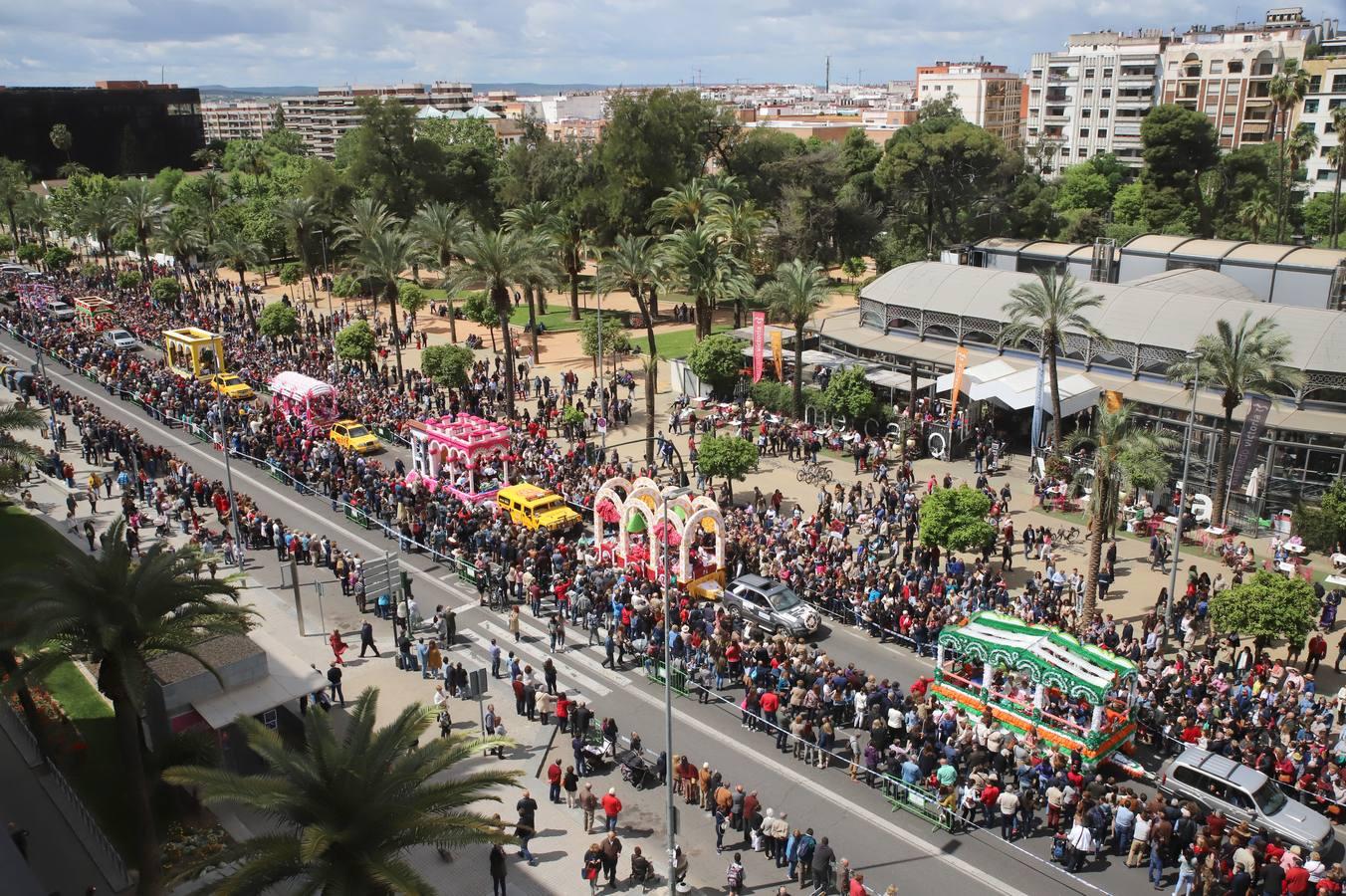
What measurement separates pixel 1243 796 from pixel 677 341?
4609cm

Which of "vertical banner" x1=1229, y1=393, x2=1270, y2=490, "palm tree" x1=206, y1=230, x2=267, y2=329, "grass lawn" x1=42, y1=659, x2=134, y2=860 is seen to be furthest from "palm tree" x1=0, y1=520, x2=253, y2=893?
"palm tree" x1=206, y1=230, x2=267, y2=329

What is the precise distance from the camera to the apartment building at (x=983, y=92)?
16262cm

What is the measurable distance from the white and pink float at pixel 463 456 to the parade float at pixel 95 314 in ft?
123

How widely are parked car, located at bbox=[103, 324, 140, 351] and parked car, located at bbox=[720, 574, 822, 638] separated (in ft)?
156

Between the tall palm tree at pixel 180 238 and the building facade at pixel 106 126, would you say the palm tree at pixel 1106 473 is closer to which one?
the tall palm tree at pixel 180 238

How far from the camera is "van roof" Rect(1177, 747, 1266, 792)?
62.6 feet

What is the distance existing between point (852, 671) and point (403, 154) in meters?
68.0

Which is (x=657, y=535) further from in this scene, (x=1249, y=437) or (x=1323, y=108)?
(x=1323, y=108)

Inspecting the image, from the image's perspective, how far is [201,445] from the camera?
149 feet

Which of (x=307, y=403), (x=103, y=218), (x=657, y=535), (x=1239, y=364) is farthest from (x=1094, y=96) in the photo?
(x=657, y=535)

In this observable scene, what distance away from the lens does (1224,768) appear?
1955 centimetres

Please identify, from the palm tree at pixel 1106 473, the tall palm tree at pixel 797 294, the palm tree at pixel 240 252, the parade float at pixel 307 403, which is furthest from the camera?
the palm tree at pixel 240 252

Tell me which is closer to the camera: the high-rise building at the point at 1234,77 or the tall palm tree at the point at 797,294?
the tall palm tree at the point at 797,294

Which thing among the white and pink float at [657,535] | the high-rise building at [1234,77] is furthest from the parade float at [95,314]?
the high-rise building at [1234,77]
